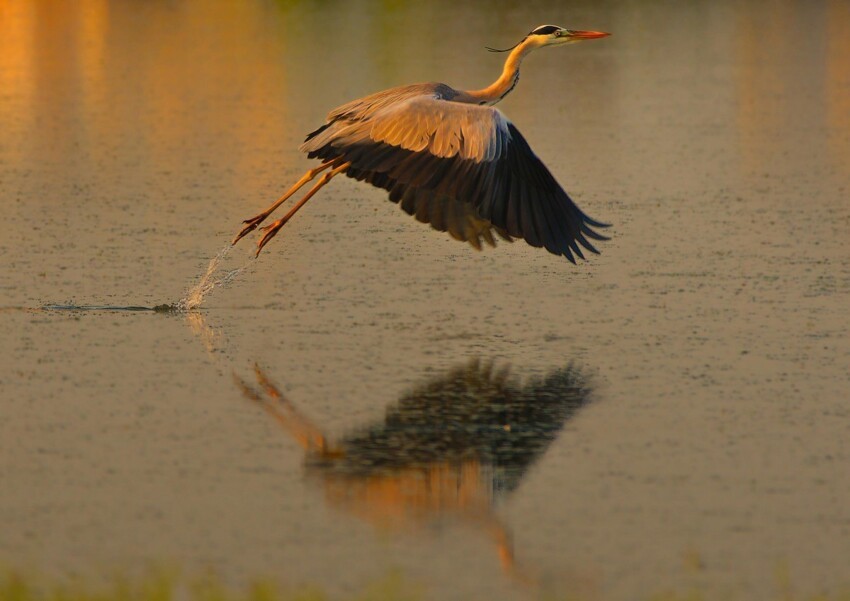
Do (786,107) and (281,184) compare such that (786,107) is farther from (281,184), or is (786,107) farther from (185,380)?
(185,380)

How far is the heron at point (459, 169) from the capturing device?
24.7 feet

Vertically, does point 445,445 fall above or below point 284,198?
below

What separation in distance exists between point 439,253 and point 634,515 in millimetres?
4530

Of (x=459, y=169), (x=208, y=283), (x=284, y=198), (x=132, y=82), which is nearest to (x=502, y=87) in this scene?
(x=284, y=198)

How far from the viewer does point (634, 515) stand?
542 centimetres

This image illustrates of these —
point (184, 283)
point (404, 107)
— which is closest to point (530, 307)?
point (404, 107)

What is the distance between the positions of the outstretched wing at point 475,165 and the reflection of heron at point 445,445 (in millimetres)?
667

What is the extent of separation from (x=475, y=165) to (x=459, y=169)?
86 millimetres

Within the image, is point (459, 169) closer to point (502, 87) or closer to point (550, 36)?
point (502, 87)

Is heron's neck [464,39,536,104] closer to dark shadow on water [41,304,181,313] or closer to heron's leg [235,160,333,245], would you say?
heron's leg [235,160,333,245]

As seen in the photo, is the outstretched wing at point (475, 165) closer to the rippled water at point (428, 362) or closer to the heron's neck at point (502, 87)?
the rippled water at point (428, 362)

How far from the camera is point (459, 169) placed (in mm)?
7570

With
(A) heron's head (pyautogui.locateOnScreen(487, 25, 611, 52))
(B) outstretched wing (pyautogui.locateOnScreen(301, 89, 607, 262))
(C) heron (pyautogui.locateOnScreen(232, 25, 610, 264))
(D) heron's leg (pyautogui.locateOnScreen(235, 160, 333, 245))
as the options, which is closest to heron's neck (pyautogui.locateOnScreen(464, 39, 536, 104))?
(A) heron's head (pyautogui.locateOnScreen(487, 25, 611, 52))

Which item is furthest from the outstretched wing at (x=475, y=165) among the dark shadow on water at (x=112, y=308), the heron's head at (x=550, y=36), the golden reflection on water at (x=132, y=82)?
the golden reflection on water at (x=132, y=82)
